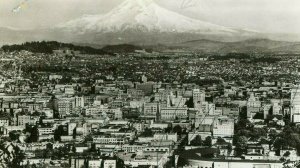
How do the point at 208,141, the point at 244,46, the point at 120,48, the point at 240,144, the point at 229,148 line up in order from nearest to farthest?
the point at 229,148 < the point at 240,144 < the point at 208,141 < the point at 120,48 < the point at 244,46

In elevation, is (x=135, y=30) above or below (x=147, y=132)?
above

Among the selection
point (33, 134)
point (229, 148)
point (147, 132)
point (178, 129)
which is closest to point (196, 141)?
→ point (229, 148)

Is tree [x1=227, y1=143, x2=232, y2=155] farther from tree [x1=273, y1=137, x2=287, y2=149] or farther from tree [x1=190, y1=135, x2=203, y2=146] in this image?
tree [x1=273, y1=137, x2=287, y2=149]

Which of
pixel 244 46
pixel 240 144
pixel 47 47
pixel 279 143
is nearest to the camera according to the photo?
pixel 279 143

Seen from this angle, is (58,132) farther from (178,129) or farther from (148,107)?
(148,107)

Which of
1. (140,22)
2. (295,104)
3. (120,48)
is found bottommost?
(295,104)

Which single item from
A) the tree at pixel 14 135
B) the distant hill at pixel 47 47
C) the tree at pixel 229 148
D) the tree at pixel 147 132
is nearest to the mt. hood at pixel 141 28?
the distant hill at pixel 47 47
